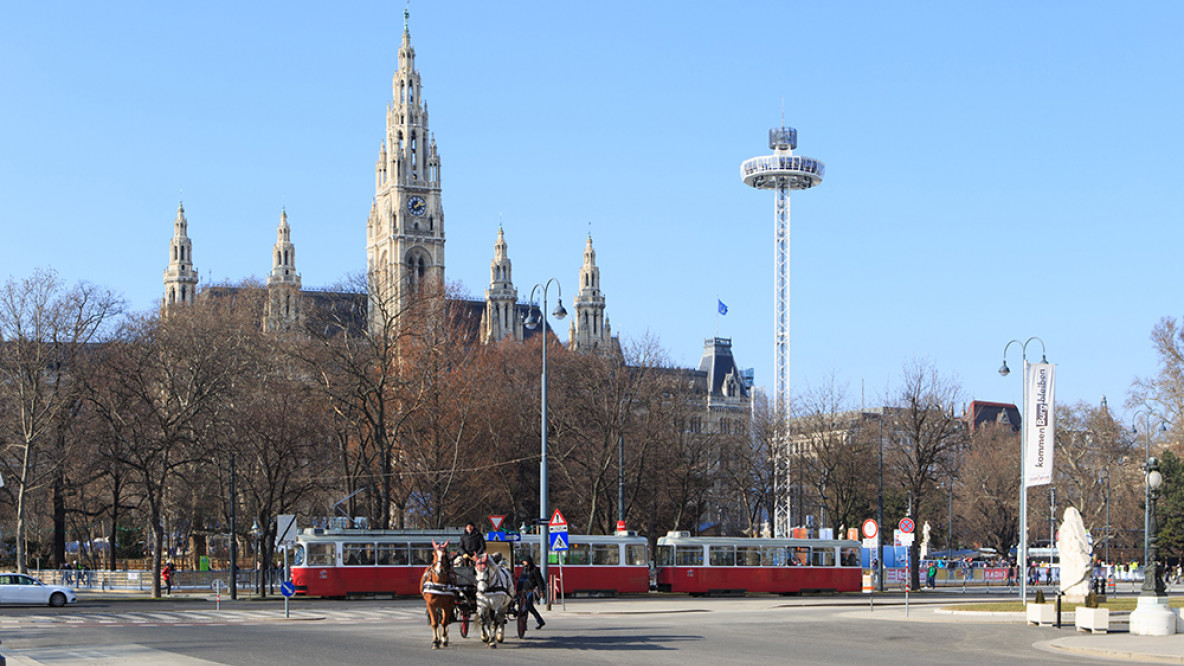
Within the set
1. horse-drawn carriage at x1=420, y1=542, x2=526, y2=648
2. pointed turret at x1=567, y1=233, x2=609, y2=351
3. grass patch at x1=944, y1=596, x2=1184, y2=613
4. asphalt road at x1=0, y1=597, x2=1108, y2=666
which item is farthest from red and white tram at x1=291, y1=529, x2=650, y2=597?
Answer: pointed turret at x1=567, y1=233, x2=609, y2=351

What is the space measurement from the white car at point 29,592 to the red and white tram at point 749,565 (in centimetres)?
2138

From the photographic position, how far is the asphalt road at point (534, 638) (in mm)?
21031

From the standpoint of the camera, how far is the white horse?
22641 millimetres

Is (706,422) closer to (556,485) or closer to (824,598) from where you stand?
(556,485)

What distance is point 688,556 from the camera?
50.0 m

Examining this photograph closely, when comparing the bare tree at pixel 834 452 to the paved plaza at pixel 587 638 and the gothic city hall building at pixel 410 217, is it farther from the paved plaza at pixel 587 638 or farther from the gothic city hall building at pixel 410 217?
the gothic city hall building at pixel 410 217

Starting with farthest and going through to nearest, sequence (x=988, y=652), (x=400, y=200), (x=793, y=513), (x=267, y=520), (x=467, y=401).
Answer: (x=400, y=200) → (x=793, y=513) → (x=467, y=401) → (x=267, y=520) → (x=988, y=652)

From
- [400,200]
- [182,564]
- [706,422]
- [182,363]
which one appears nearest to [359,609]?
[182,363]

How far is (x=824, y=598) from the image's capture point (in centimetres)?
4931

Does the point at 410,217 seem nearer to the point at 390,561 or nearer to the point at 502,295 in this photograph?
the point at 502,295

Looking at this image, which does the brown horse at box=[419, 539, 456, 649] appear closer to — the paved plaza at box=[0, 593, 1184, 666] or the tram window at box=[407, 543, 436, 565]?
the paved plaza at box=[0, 593, 1184, 666]

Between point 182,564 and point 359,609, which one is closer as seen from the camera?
point 359,609

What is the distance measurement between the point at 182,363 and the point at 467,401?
48.5 feet

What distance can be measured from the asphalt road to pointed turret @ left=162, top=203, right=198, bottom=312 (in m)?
134
